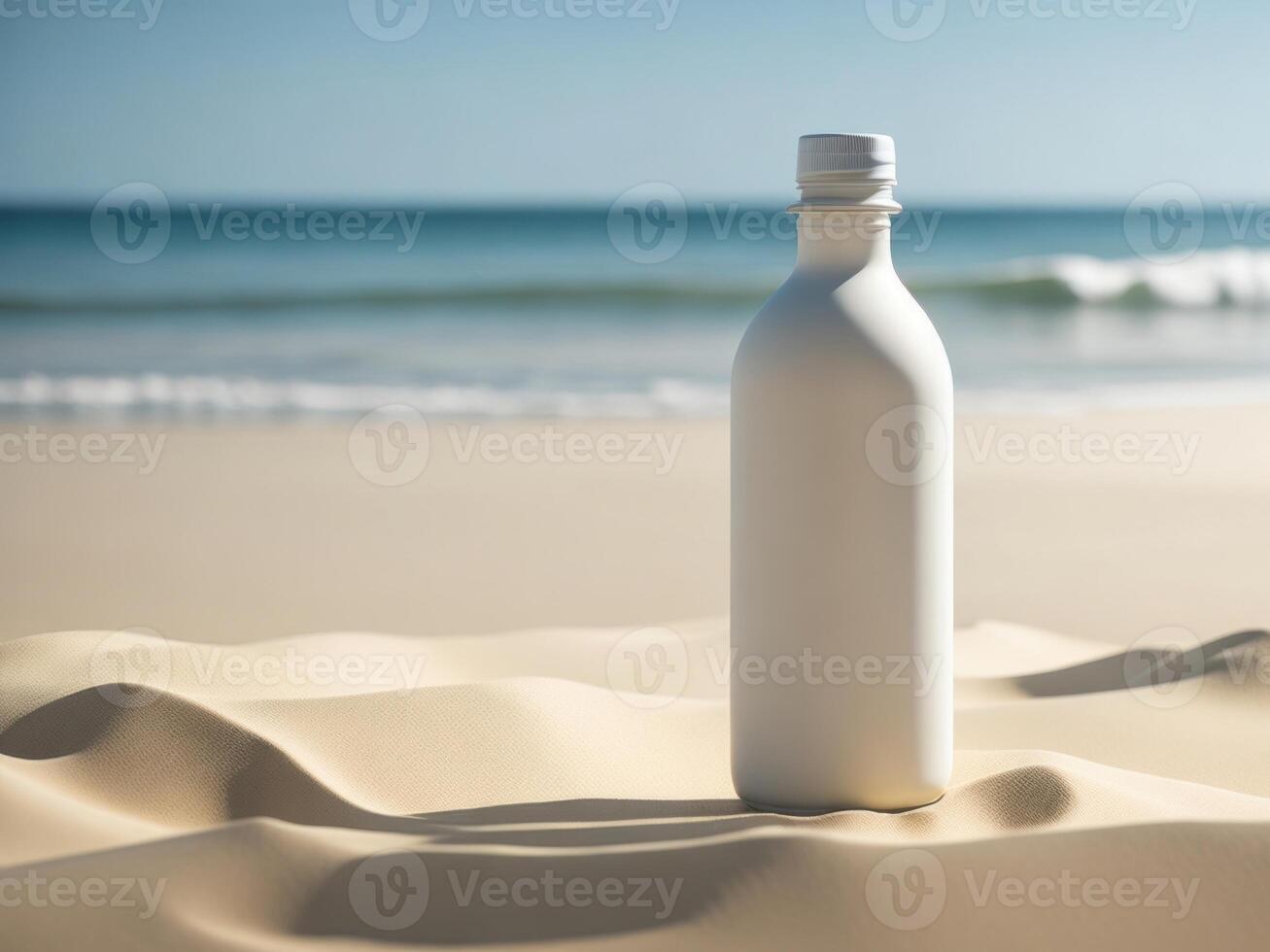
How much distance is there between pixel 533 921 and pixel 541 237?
15.0 meters

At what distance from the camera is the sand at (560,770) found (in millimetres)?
1124

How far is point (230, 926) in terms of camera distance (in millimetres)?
1104

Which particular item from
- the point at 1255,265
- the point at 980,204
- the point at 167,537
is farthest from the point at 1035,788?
the point at 980,204

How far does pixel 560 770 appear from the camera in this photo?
155 centimetres

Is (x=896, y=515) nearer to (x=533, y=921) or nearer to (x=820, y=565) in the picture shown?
(x=820, y=565)
